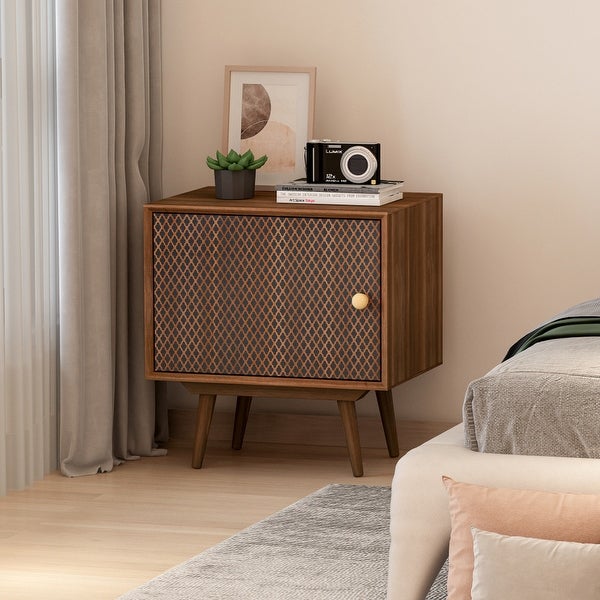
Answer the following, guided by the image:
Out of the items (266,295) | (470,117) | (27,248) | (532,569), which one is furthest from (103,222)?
(532,569)

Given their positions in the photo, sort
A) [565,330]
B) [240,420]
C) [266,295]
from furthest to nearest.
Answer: [240,420] → [266,295] → [565,330]

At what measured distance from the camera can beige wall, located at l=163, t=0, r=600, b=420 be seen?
3672 millimetres

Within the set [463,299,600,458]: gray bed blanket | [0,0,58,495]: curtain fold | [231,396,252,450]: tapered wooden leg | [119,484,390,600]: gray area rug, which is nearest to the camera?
[463,299,600,458]: gray bed blanket

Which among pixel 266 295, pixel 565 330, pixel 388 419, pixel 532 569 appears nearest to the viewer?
pixel 532 569

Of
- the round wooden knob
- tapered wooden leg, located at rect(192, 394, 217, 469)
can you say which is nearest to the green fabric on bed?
the round wooden knob

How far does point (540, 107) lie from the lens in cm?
369

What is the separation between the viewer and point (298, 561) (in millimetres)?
2732

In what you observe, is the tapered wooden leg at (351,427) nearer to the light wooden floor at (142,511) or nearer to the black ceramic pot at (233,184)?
the light wooden floor at (142,511)

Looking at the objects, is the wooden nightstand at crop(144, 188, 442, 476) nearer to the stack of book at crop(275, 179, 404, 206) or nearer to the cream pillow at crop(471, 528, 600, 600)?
the stack of book at crop(275, 179, 404, 206)

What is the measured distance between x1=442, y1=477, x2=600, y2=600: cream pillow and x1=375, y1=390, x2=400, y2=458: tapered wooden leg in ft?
5.65

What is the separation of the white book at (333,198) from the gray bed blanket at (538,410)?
1.43 metres

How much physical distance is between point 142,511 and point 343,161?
114 cm

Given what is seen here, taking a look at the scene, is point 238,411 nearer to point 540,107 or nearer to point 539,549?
point 540,107

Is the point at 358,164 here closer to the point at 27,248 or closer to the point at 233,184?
the point at 233,184
